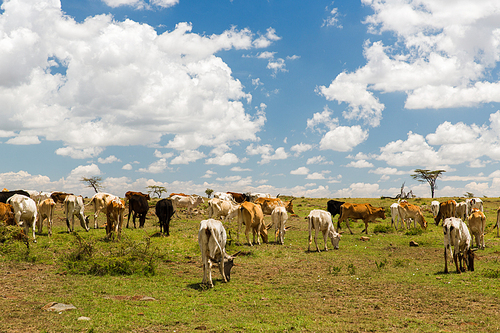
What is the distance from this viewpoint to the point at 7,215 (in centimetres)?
1684

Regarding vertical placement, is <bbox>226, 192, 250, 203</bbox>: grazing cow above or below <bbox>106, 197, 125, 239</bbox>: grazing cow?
above

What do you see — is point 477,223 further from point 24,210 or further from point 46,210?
point 46,210

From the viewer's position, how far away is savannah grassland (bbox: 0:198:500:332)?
8125 millimetres

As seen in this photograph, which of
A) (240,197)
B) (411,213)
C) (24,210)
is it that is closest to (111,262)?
(24,210)

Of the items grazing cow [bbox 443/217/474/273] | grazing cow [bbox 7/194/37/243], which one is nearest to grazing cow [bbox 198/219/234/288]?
grazing cow [bbox 443/217/474/273]

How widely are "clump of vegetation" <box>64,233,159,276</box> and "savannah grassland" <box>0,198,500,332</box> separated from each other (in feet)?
0.13

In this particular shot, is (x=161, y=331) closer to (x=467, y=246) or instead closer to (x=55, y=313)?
(x=55, y=313)

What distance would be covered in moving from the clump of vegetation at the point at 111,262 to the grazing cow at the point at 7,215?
538 centimetres

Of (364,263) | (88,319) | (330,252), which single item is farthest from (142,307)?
(330,252)

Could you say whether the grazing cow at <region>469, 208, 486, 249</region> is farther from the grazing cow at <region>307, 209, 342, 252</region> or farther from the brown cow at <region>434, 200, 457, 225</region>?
the brown cow at <region>434, 200, 457, 225</region>

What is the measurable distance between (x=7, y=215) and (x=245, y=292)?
13.1 metres

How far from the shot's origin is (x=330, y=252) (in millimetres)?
18375

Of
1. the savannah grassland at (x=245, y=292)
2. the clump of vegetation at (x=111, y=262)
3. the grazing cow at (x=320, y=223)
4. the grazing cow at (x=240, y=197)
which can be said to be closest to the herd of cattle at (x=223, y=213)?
the grazing cow at (x=320, y=223)

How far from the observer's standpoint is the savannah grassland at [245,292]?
26.7ft
